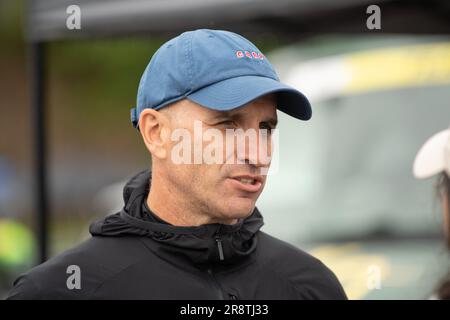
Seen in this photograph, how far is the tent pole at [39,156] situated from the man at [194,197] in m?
2.65

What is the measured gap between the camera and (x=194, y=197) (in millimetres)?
1901

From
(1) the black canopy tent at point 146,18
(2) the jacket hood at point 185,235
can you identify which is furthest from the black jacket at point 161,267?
(1) the black canopy tent at point 146,18

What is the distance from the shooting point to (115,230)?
1930mm

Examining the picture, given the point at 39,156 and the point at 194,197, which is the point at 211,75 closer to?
the point at 194,197

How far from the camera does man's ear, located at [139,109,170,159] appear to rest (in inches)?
75.2

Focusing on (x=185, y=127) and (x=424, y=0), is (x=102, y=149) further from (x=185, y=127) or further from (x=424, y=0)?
(x=185, y=127)

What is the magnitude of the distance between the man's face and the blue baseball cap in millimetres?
35

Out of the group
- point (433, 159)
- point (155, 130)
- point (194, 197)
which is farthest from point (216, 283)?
point (433, 159)

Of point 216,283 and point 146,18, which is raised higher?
point 146,18

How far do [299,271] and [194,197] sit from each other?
1.01 feet

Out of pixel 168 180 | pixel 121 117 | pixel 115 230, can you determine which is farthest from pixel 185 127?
pixel 121 117

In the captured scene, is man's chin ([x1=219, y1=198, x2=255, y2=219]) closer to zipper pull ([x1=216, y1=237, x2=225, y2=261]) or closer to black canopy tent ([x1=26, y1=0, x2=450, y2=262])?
zipper pull ([x1=216, y1=237, x2=225, y2=261])

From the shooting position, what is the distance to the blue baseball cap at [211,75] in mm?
1836
